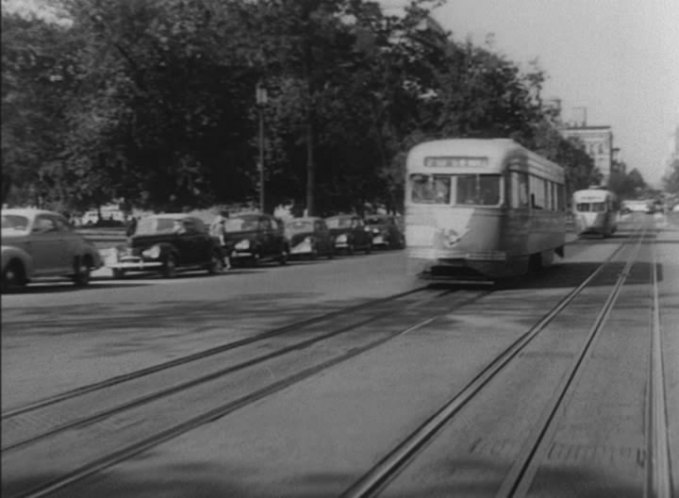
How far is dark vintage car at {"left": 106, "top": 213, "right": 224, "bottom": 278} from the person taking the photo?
5178 mm

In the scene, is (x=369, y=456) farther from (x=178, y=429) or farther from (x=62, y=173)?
(x=62, y=173)

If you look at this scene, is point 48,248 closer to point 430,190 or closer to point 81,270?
point 81,270

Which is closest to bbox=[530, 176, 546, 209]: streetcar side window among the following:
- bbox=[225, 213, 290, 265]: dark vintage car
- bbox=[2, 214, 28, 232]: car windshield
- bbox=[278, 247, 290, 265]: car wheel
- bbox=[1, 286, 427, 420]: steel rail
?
bbox=[1, 286, 427, 420]: steel rail

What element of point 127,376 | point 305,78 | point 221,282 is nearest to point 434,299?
point 221,282

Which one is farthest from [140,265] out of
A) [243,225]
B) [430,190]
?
[243,225]

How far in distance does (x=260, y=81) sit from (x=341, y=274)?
1541 cm

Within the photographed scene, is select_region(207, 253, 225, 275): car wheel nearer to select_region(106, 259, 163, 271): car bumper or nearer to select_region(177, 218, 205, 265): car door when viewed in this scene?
select_region(177, 218, 205, 265): car door

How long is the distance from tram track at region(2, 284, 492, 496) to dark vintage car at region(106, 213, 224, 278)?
773 millimetres

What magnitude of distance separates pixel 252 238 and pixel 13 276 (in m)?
21.2

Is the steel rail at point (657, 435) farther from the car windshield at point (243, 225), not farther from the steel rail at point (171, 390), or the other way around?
the car windshield at point (243, 225)

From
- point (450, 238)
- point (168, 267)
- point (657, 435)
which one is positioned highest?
point (450, 238)

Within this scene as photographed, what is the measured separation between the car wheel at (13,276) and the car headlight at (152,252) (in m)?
5.75

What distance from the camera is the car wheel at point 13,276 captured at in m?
1.38

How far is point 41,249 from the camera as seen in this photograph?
8.20 ft
